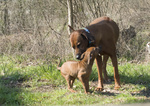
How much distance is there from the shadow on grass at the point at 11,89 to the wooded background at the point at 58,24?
1.63 meters

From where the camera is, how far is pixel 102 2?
9508 millimetres

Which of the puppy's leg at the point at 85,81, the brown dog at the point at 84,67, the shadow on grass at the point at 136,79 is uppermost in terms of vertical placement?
the brown dog at the point at 84,67

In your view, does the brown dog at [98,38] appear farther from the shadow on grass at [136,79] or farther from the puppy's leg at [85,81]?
the shadow on grass at [136,79]

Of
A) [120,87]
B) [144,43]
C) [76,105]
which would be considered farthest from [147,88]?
[144,43]

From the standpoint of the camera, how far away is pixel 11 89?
5336mm

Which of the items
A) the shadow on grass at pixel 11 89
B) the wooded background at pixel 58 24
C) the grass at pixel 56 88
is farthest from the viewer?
the wooded background at pixel 58 24

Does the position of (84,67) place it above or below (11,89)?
above

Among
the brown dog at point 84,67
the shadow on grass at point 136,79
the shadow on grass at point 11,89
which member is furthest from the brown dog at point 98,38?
the shadow on grass at point 11,89

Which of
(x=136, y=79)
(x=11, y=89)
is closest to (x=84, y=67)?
(x=11, y=89)

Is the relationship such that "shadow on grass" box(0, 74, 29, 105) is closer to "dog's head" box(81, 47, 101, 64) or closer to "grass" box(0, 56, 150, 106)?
"grass" box(0, 56, 150, 106)

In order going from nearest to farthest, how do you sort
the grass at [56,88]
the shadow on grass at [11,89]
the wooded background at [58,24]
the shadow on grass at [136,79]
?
the grass at [56,88] < the shadow on grass at [11,89] < the shadow on grass at [136,79] < the wooded background at [58,24]

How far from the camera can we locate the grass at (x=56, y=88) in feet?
14.9

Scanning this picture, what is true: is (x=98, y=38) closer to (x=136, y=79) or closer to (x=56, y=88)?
(x=56, y=88)

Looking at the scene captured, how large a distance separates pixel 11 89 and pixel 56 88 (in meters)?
1.12
